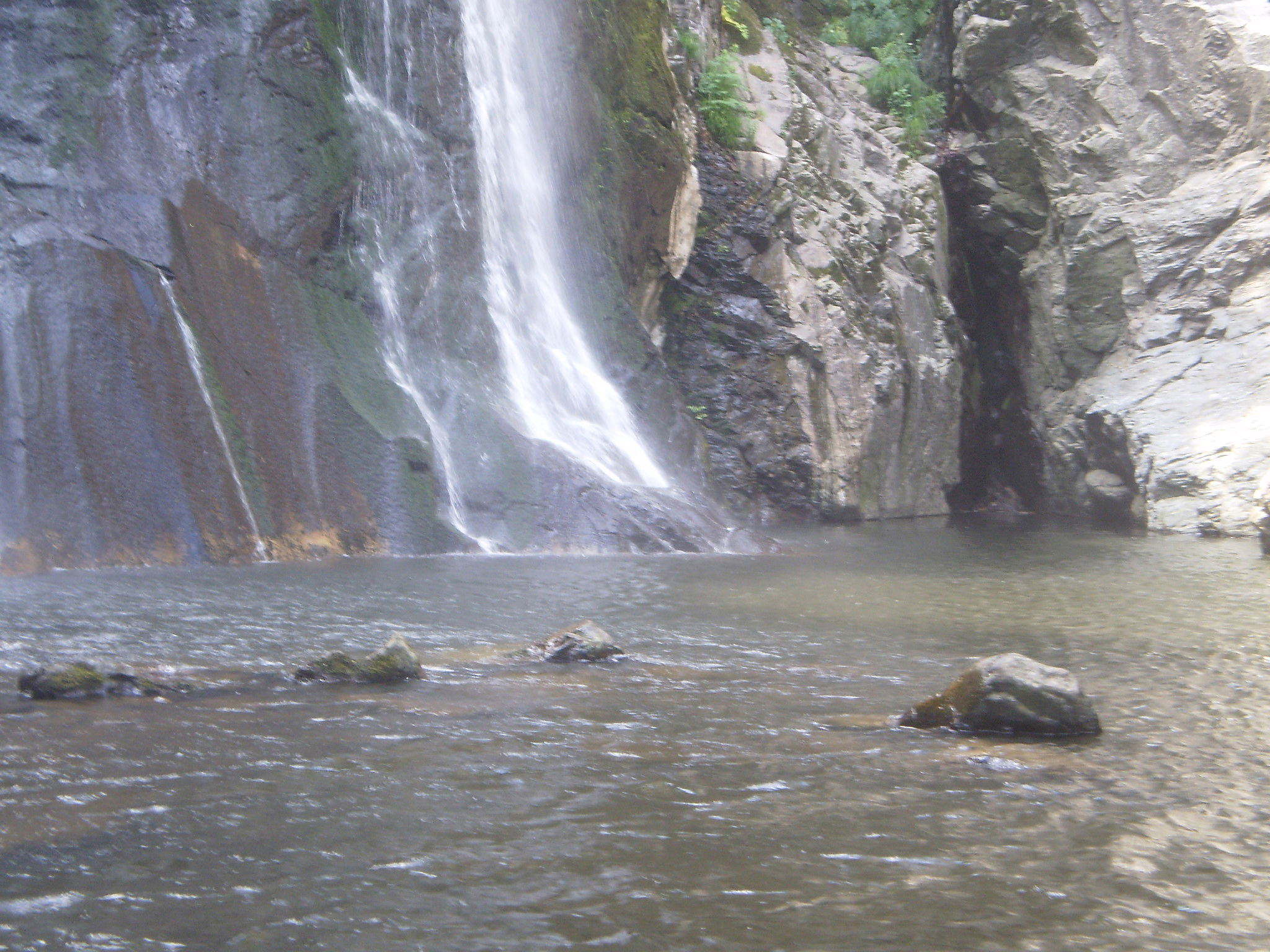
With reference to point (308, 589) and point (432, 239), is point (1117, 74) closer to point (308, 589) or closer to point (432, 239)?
point (432, 239)

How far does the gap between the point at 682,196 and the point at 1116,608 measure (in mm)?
12159

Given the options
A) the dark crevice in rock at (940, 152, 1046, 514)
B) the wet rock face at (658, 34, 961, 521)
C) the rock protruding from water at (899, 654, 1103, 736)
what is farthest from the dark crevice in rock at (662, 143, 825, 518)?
the rock protruding from water at (899, 654, 1103, 736)

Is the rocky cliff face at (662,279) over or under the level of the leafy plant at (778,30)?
under

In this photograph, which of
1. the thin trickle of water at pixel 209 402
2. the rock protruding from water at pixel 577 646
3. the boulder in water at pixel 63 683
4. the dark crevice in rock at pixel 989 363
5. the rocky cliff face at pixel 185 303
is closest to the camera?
the boulder in water at pixel 63 683

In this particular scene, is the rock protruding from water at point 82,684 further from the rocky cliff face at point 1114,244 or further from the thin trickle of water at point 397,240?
the rocky cliff face at point 1114,244

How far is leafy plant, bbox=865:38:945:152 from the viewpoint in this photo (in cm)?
2414

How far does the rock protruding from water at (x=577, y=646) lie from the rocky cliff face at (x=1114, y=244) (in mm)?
13296

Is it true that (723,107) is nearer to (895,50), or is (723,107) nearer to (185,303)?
(895,50)

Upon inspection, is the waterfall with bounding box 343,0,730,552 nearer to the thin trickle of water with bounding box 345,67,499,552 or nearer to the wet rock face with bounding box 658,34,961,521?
the thin trickle of water with bounding box 345,67,499,552

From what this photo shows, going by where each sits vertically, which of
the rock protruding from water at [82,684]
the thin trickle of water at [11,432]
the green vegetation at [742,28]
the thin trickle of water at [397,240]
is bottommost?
the rock protruding from water at [82,684]

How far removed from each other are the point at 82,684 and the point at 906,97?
23.1 meters

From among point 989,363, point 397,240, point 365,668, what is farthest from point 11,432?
point 989,363

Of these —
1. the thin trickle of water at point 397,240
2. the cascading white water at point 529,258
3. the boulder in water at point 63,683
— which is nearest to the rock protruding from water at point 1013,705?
the boulder in water at point 63,683

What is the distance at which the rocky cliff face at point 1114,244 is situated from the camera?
18812 millimetres
